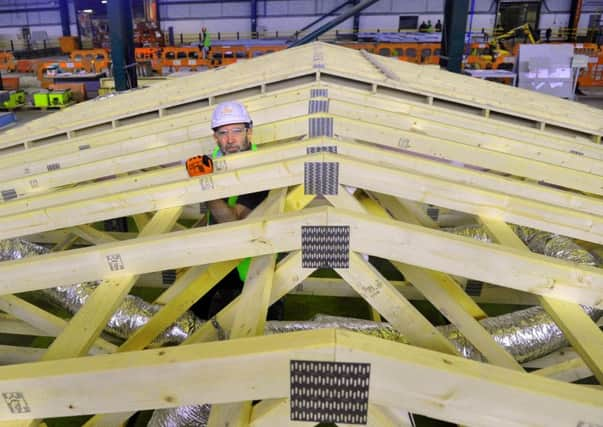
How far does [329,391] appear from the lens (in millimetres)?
1240

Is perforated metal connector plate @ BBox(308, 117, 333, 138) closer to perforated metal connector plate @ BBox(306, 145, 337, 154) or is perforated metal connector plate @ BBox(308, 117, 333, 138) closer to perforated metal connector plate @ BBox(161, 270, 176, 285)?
perforated metal connector plate @ BBox(306, 145, 337, 154)

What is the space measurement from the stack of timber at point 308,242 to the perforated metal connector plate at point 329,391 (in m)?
0.02

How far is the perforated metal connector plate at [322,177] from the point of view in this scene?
2.15m

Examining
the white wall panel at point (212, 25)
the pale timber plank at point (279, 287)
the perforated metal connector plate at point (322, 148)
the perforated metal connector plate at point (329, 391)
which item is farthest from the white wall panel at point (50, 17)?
the perforated metal connector plate at point (329, 391)

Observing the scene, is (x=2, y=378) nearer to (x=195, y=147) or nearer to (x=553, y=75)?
(x=195, y=147)

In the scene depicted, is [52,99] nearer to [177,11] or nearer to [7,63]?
[7,63]

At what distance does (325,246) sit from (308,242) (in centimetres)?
7

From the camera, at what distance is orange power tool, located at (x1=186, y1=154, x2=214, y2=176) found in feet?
8.07

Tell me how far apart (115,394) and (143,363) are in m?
0.14

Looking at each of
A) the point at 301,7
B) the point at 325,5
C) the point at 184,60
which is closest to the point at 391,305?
the point at 184,60

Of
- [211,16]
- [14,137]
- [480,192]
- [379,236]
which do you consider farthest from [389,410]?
[211,16]

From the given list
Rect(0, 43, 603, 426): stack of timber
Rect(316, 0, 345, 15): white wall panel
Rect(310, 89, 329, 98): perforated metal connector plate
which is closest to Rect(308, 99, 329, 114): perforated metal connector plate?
Rect(0, 43, 603, 426): stack of timber

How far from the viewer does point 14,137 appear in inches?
180

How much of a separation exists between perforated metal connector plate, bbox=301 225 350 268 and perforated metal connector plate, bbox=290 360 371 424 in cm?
57
